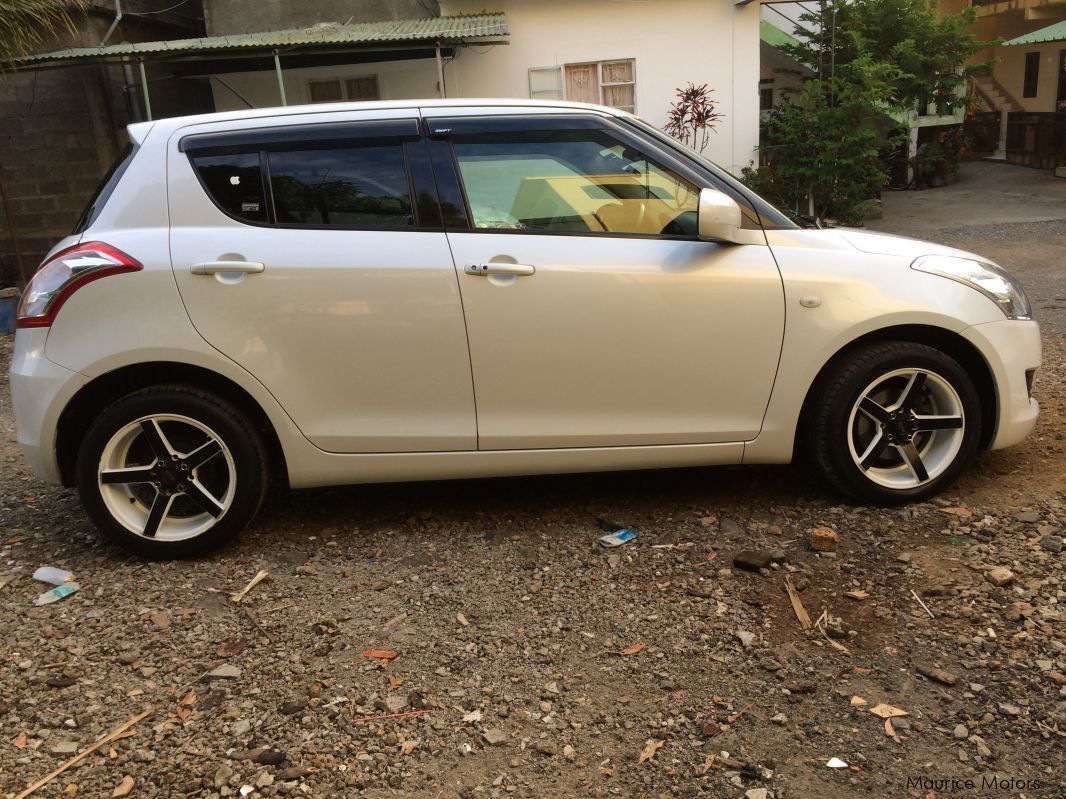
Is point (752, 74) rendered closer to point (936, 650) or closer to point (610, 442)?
point (610, 442)

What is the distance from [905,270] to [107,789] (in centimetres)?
351

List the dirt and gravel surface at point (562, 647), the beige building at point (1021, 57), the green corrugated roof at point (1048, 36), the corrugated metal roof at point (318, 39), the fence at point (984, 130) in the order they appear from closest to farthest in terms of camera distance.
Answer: the dirt and gravel surface at point (562, 647) → the corrugated metal roof at point (318, 39) → the green corrugated roof at point (1048, 36) → the beige building at point (1021, 57) → the fence at point (984, 130)

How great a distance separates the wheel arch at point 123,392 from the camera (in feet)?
12.7

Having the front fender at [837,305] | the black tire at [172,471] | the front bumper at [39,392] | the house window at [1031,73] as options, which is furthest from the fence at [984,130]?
the front bumper at [39,392]

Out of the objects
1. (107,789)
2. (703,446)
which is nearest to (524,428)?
(703,446)

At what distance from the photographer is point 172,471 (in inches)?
154

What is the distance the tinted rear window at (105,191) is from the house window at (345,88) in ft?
38.2

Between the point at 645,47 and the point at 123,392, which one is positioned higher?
the point at 645,47

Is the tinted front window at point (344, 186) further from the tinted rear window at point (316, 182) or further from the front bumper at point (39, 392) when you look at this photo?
the front bumper at point (39, 392)

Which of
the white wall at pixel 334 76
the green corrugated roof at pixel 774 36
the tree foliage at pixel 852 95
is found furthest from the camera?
the green corrugated roof at pixel 774 36

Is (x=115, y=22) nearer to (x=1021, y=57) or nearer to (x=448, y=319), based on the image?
(x=448, y=319)

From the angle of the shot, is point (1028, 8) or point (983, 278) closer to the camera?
point (983, 278)

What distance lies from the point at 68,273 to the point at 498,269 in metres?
1.73

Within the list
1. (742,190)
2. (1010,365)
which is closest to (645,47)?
(742,190)
